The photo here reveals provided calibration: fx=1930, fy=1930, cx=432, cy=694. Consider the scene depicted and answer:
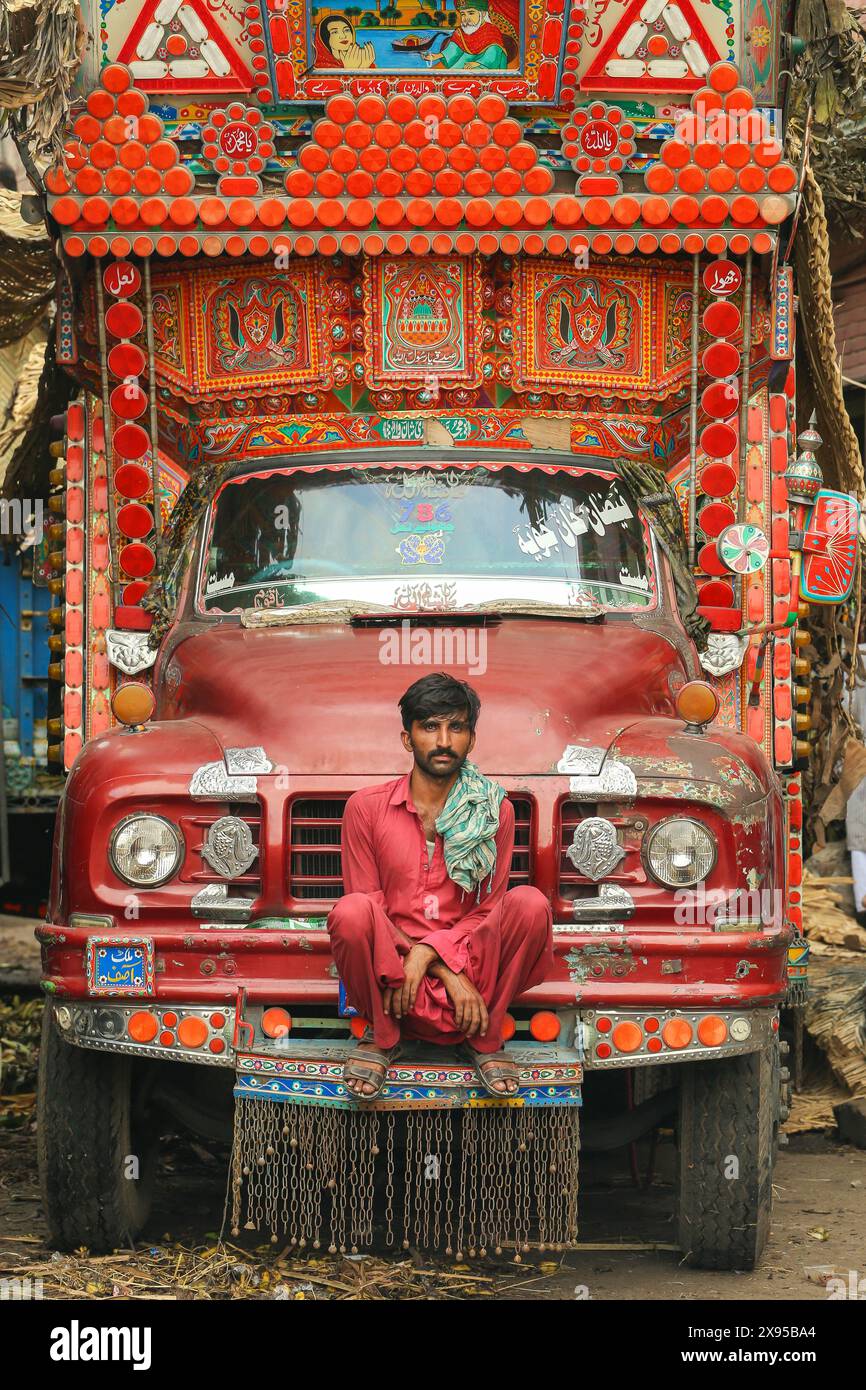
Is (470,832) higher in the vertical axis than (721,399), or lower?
lower

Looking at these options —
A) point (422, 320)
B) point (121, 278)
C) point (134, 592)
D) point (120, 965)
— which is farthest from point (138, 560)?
point (120, 965)

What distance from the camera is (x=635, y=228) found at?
6730 mm


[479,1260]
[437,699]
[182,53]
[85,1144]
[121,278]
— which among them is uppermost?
[182,53]

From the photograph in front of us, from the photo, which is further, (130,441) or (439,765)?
(130,441)

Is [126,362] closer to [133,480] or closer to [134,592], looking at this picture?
[133,480]

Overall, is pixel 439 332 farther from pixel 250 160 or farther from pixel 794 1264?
pixel 794 1264

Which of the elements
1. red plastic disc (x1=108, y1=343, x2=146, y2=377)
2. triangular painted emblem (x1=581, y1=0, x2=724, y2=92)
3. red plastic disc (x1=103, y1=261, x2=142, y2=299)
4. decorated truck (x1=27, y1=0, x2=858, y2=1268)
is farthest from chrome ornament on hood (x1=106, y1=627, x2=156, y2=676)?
triangular painted emblem (x1=581, y1=0, x2=724, y2=92)

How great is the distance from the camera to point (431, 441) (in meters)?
6.82

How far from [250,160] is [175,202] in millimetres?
338

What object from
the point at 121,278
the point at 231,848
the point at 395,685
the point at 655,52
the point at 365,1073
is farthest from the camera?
the point at 655,52

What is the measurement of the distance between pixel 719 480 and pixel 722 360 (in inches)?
16.6

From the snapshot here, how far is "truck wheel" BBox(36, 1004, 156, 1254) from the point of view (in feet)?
17.6
